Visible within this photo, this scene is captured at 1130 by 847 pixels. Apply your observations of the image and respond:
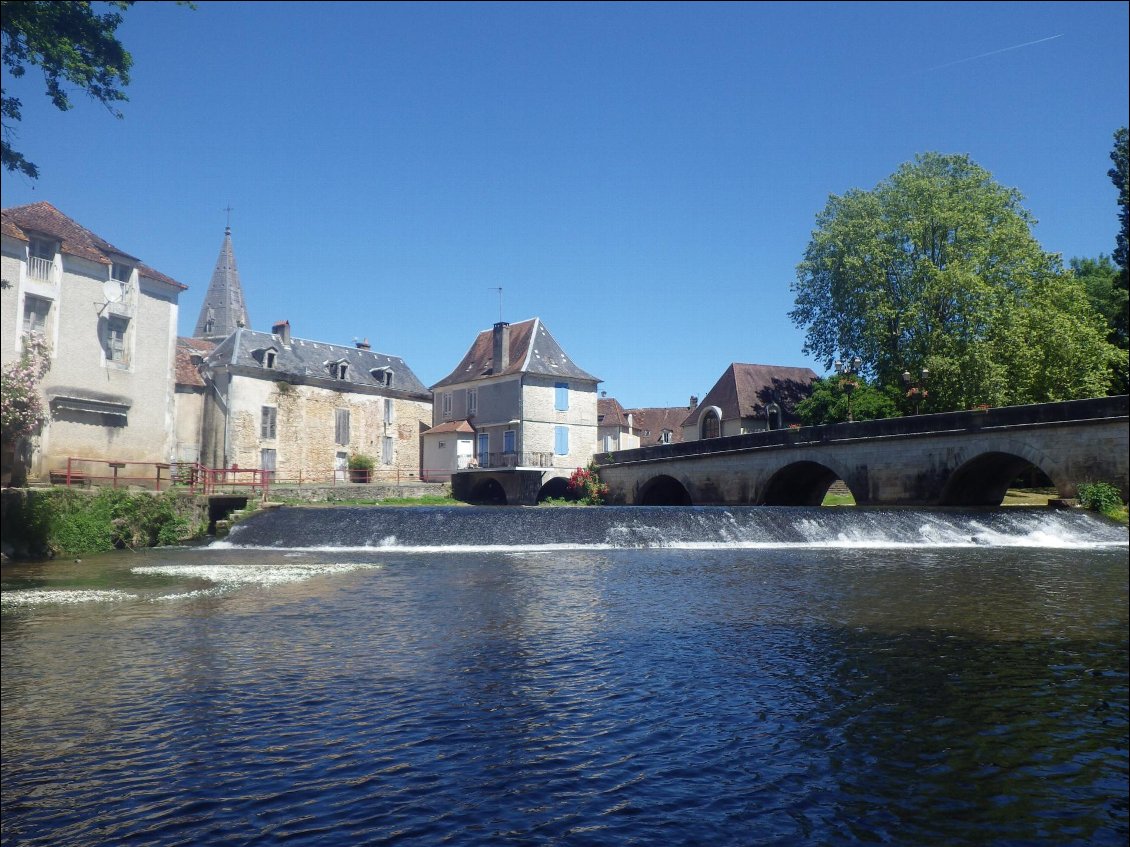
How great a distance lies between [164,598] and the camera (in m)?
10.9

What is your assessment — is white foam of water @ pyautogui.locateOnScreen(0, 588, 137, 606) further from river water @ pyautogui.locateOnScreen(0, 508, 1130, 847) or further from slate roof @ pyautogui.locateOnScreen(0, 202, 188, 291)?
slate roof @ pyautogui.locateOnScreen(0, 202, 188, 291)

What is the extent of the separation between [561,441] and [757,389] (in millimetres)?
11947

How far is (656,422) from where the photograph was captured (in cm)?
7219

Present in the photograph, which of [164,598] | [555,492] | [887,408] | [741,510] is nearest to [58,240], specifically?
[164,598]

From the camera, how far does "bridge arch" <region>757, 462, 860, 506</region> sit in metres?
30.1

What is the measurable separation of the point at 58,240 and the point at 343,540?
994cm

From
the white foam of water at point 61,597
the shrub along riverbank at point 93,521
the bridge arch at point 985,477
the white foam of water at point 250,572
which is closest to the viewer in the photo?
the white foam of water at point 61,597

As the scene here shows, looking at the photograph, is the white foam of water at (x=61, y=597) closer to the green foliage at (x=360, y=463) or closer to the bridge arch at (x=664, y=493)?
the bridge arch at (x=664, y=493)

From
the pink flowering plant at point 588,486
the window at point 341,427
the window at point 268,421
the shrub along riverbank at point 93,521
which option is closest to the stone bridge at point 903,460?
the pink flowering plant at point 588,486

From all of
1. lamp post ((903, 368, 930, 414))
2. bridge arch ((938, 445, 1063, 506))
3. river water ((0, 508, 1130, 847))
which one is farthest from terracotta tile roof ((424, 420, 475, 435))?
river water ((0, 508, 1130, 847))

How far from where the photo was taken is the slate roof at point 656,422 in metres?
70.2

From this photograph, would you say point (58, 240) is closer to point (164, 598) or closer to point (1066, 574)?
point (164, 598)

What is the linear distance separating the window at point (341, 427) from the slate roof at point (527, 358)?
610 cm

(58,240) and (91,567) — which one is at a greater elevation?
(58,240)
